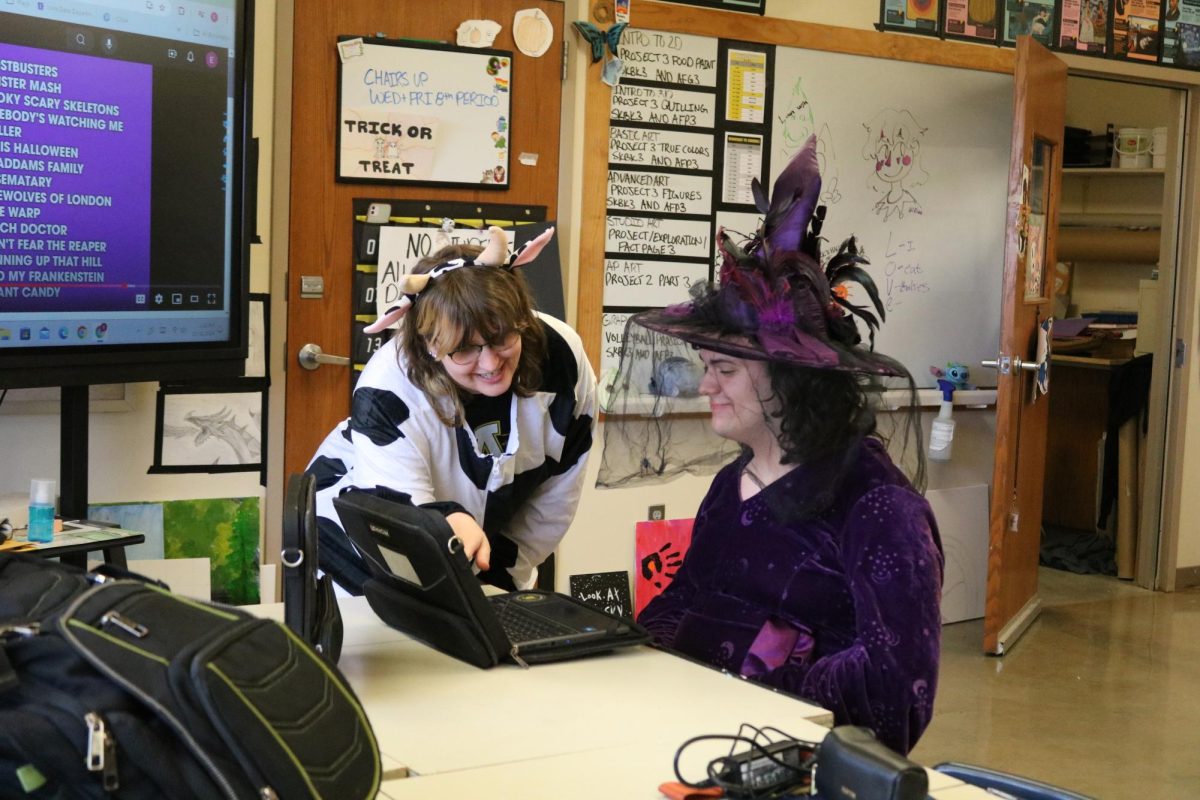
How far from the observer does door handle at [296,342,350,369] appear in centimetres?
359

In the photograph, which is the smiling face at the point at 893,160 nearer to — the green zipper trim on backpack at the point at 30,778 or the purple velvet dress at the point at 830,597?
the purple velvet dress at the point at 830,597

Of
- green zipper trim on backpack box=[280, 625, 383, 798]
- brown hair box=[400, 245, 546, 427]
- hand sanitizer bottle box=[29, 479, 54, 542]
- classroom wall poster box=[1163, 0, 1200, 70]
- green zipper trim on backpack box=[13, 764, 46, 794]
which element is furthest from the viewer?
classroom wall poster box=[1163, 0, 1200, 70]

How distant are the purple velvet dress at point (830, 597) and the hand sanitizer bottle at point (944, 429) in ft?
9.13

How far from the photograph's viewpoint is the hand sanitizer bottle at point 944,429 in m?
4.78

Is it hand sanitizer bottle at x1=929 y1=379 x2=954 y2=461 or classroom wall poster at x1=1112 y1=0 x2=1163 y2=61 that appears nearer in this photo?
hand sanitizer bottle at x1=929 y1=379 x2=954 y2=461

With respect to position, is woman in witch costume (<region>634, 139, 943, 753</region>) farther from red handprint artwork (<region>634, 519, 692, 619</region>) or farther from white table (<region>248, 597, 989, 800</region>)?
red handprint artwork (<region>634, 519, 692, 619</region>)

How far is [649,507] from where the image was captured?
4289 millimetres

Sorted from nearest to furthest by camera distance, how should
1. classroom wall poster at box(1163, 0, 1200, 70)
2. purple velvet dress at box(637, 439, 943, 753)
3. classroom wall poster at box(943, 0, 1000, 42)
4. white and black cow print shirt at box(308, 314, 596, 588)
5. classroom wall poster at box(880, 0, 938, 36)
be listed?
1. purple velvet dress at box(637, 439, 943, 753)
2. white and black cow print shirt at box(308, 314, 596, 588)
3. classroom wall poster at box(880, 0, 938, 36)
4. classroom wall poster at box(943, 0, 1000, 42)
5. classroom wall poster at box(1163, 0, 1200, 70)

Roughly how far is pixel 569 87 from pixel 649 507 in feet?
Result: 4.46

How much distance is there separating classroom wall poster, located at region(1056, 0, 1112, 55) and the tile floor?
88.9 inches

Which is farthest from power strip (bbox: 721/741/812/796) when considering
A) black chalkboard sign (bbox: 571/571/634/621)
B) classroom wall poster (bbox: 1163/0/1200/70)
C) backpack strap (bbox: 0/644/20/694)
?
classroom wall poster (bbox: 1163/0/1200/70)

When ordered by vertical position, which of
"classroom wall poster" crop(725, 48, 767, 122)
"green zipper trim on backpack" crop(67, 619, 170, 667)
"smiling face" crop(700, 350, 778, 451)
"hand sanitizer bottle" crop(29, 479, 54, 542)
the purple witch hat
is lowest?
"hand sanitizer bottle" crop(29, 479, 54, 542)

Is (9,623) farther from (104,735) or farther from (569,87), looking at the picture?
(569,87)

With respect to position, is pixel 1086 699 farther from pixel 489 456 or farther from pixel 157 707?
pixel 157 707
